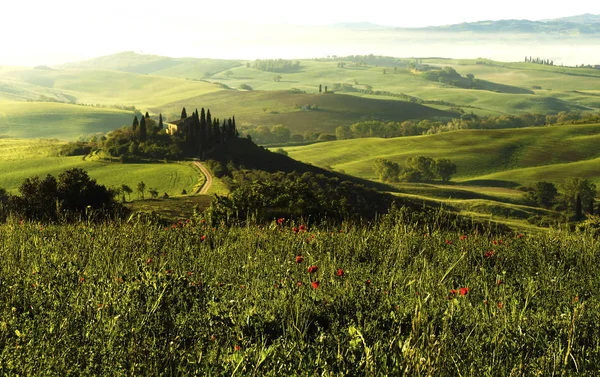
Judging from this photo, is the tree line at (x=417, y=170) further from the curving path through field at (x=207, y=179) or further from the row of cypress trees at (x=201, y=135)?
the curving path through field at (x=207, y=179)

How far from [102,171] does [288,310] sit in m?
131

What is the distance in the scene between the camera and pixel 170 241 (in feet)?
42.1

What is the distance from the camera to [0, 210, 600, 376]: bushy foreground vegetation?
6.79 meters

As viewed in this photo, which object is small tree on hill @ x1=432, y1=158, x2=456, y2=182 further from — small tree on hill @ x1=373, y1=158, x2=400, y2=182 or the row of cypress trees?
the row of cypress trees

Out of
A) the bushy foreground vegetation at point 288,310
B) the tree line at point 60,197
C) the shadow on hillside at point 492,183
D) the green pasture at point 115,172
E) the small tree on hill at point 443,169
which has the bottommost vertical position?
the shadow on hillside at point 492,183

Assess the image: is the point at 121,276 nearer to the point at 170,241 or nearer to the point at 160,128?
the point at 170,241

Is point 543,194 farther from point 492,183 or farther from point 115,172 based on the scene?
point 115,172

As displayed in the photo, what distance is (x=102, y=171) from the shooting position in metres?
132

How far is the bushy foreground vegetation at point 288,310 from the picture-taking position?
6789 mm

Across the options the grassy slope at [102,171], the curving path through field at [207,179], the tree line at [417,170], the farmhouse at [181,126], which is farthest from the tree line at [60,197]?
the tree line at [417,170]

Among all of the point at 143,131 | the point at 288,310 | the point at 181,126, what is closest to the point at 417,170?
the point at 181,126

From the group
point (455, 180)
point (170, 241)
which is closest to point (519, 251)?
point (170, 241)

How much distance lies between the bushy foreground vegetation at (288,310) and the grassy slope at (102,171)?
10260 cm

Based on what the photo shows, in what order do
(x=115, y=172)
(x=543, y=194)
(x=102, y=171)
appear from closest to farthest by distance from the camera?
(x=115, y=172) → (x=102, y=171) → (x=543, y=194)
